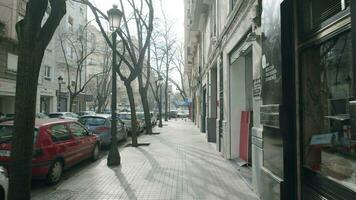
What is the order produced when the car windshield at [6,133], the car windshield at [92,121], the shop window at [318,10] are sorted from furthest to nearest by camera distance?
1. the car windshield at [92,121]
2. the car windshield at [6,133]
3. the shop window at [318,10]

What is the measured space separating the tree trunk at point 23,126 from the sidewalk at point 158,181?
1510 millimetres

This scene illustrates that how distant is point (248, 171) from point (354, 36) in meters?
6.60

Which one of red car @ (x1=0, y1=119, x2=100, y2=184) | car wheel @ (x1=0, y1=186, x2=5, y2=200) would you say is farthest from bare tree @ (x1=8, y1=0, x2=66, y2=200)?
red car @ (x1=0, y1=119, x2=100, y2=184)

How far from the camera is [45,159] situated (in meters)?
7.32

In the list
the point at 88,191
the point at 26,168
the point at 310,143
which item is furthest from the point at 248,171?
the point at 26,168

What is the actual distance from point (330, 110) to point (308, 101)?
1.85 ft

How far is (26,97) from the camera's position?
5168 mm

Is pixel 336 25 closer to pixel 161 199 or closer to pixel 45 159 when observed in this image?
pixel 161 199

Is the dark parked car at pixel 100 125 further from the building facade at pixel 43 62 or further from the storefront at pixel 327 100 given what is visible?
the storefront at pixel 327 100

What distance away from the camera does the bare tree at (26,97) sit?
5.10 meters

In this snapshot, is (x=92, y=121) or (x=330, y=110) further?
(x=92, y=121)

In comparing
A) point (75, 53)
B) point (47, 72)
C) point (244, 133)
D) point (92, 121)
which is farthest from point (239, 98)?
point (75, 53)

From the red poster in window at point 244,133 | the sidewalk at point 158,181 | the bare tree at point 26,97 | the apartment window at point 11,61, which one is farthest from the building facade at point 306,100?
the apartment window at point 11,61

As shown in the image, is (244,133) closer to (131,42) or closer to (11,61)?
(131,42)
